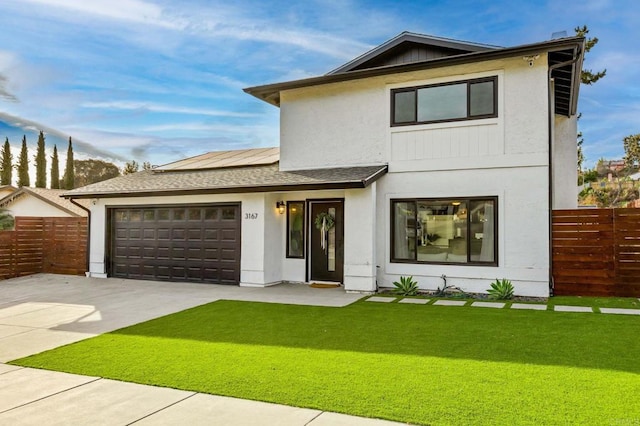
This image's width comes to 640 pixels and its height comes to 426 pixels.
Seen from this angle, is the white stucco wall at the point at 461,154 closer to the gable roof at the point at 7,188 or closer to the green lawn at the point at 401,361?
the green lawn at the point at 401,361

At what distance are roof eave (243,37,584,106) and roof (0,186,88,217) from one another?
15514 mm

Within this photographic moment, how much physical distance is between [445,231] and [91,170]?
4982 centimetres

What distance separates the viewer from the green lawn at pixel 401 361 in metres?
3.92

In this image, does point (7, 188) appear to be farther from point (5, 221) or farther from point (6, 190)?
point (5, 221)

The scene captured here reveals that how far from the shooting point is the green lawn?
392cm

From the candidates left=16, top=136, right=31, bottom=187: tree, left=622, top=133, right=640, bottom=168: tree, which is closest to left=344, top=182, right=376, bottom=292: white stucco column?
left=622, top=133, right=640, bottom=168: tree

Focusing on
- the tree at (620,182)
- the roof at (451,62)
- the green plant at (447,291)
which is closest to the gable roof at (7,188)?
the roof at (451,62)

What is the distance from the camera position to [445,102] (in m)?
10.6

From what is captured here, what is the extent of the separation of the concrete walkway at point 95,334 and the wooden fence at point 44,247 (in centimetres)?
137

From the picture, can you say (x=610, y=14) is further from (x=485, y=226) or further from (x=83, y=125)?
(x=83, y=125)

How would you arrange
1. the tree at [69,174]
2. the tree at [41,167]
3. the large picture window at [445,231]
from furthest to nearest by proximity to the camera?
1. the tree at [41,167]
2. the tree at [69,174]
3. the large picture window at [445,231]

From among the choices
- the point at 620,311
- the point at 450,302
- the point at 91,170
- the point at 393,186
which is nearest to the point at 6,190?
the point at 91,170

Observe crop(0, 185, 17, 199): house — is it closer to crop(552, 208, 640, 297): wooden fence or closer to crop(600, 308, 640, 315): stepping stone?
crop(552, 208, 640, 297): wooden fence

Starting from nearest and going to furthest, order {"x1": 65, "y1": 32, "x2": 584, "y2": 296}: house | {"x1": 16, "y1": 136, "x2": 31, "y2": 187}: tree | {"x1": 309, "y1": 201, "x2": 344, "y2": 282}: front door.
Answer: {"x1": 65, "y1": 32, "x2": 584, "y2": 296}: house < {"x1": 309, "y1": 201, "x2": 344, "y2": 282}: front door < {"x1": 16, "y1": 136, "x2": 31, "y2": 187}: tree
